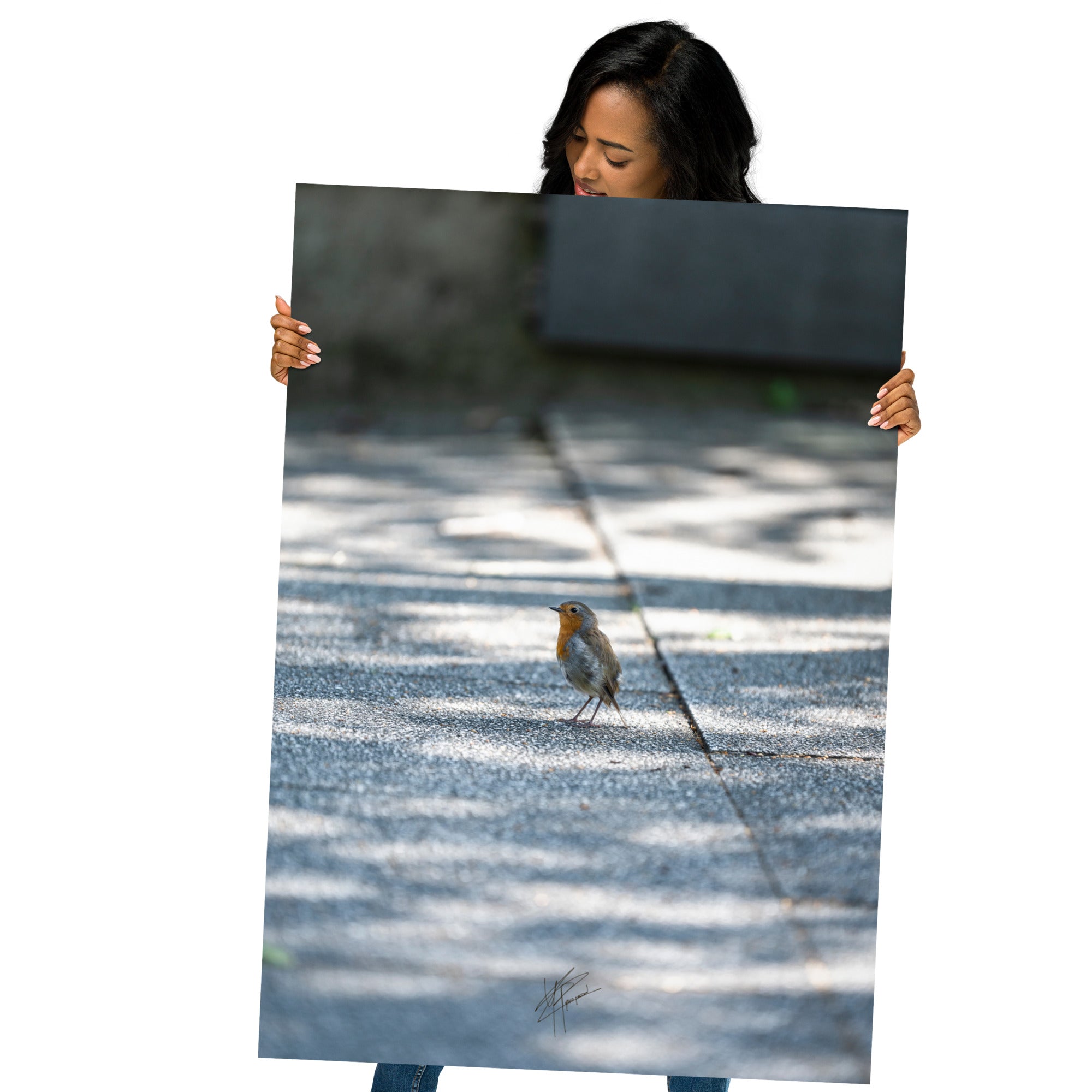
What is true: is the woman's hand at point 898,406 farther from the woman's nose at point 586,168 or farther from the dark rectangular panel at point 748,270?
the woman's nose at point 586,168

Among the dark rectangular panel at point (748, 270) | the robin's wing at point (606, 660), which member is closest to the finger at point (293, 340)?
the dark rectangular panel at point (748, 270)

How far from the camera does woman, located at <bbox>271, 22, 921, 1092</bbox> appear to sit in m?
2.20

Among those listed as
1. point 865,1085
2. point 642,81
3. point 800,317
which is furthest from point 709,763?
point 642,81

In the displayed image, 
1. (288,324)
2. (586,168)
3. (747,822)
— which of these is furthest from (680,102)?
(747,822)

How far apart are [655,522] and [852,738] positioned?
1411mm

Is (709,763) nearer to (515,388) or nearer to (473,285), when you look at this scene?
(473,285)

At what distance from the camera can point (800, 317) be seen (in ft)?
7.41

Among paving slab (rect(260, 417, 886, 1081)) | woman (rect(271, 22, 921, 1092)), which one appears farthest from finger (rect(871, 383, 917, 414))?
woman (rect(271, 22, 921, 1092))

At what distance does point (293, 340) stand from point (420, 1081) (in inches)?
48.1

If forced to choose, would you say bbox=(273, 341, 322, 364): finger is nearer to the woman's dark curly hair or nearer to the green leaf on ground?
the woman's dark curly hair

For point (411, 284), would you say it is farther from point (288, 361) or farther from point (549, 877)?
point (549, 877)

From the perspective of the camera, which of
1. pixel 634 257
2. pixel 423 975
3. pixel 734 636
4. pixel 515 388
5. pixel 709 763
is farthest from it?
pixel 515 388

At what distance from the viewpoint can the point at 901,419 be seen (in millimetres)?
2088
